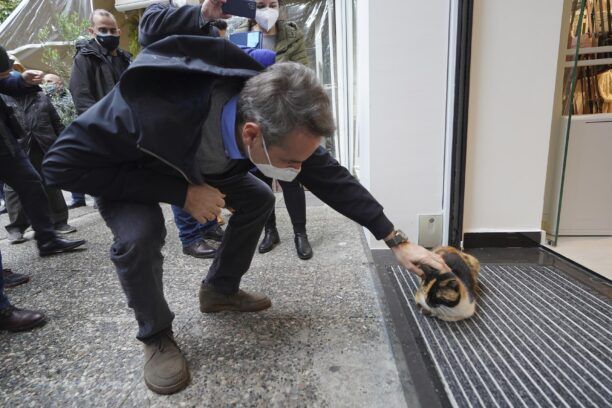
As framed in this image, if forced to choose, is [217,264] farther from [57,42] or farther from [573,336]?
[57,42]

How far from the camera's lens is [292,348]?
1.26 m

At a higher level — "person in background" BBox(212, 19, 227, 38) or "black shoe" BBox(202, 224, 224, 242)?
"person in background" BBox(212, 19, 227, 38)

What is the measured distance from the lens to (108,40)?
8.08 feet

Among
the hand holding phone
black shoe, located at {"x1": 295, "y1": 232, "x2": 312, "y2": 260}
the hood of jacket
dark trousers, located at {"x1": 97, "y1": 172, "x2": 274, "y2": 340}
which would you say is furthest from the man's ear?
black shoe, located at {"x1": 295, "y1": 232, "x2": 312, "y2": 260}

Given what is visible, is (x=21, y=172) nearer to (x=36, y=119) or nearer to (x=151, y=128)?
(x=36, y=119)

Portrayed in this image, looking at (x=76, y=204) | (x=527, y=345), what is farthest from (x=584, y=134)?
(x=76, y=204)

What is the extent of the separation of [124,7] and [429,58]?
16.1ft

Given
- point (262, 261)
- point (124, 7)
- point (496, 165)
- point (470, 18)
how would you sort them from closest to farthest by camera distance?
point (470, 18), point (496, 165), point (262, 261), point (124, 7)

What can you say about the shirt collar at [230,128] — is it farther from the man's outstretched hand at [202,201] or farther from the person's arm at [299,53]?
the person's arm at [299,53]

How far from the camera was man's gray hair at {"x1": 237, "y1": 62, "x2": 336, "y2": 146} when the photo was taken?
98cm

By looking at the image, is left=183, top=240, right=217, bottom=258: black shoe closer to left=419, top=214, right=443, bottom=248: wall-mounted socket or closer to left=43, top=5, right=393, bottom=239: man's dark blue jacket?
left=43, top=5, right=393, bottom=239: man's dark blue jacket

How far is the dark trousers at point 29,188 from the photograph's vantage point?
7.10 feet

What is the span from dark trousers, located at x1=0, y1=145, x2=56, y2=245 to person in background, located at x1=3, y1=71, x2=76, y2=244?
622mm

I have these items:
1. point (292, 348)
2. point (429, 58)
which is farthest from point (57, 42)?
point (292, 348)
